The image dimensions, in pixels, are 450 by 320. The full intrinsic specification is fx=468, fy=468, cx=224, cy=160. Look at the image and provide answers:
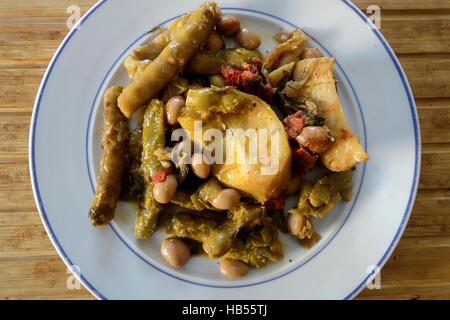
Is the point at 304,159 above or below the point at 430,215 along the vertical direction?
above

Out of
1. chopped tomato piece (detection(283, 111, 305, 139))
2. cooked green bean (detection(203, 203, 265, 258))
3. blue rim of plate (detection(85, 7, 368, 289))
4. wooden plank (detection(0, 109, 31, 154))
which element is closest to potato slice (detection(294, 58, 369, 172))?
chopped tomato piece (detection(283, 111, 305, 139))

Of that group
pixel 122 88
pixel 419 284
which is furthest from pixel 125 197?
pixel 419 284

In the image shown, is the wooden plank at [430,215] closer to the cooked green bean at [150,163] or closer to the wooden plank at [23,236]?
the cooked green bean at [150,163]

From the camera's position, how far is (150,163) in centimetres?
278

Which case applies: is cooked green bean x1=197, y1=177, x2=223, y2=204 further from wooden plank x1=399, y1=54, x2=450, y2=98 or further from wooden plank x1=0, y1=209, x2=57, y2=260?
wooden plank x1=399, y1=54, x2=450, y2=98

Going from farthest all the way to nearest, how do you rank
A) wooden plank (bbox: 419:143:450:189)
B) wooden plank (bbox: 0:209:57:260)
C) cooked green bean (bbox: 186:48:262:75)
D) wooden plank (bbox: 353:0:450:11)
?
1. wooden plank (bbox: 353:0:450:11)
2. wooden plank (bbox: 419:143:450:189)
3. wooden plank (bbox: 0:209:57:260)
4. cooked green bean (bbox: 186:48:262:75)

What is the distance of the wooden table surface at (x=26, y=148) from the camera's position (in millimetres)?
3070

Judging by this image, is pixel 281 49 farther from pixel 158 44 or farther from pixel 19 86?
pixel 19 86

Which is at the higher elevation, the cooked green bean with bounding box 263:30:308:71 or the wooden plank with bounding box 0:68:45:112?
the cooked green bean with bounding box 263:30:308:71

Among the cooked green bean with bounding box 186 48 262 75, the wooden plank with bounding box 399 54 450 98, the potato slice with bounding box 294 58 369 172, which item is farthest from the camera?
the wooden plank with bounding box 399 54 450 98

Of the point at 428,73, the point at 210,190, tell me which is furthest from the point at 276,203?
the point at 428,73

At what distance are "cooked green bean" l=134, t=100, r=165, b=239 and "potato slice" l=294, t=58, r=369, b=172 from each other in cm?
89

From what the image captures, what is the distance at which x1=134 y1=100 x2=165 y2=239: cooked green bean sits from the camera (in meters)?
2.78

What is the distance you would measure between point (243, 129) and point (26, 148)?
5.24ft
